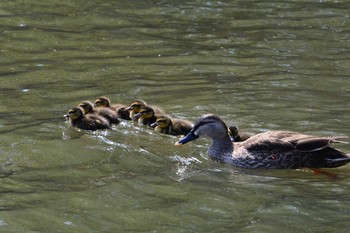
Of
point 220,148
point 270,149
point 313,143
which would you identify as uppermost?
point 313,143

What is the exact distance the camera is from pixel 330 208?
257 inches

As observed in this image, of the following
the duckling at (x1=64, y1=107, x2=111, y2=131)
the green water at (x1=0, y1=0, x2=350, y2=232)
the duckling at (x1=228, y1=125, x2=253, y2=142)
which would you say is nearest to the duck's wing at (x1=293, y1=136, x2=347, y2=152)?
the green water at (x1=0, y1=0, x2=350, y2=232)

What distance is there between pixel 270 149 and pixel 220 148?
0.52 metres

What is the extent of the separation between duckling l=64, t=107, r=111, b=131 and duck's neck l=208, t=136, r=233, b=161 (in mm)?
1146

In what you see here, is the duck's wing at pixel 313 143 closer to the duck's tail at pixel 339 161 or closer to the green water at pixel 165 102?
the duck's tail at pixel 339 161

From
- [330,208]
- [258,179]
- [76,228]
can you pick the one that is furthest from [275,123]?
[76,228]

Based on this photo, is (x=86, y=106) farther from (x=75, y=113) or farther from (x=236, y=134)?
(x=236, y=134)

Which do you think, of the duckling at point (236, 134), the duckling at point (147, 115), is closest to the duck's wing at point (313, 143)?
the duckling at point (236, 134)

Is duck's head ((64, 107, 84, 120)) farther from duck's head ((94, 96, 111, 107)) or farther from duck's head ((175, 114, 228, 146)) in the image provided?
duck's head ((175, 114, 228, 146))

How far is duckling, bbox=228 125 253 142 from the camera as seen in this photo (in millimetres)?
8484

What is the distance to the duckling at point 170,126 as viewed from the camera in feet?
28.2

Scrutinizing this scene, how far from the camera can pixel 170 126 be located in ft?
28.5

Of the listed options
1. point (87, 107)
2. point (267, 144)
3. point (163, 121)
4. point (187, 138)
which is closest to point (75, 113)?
point (87, 107)

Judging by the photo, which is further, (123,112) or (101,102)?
(101,102)
